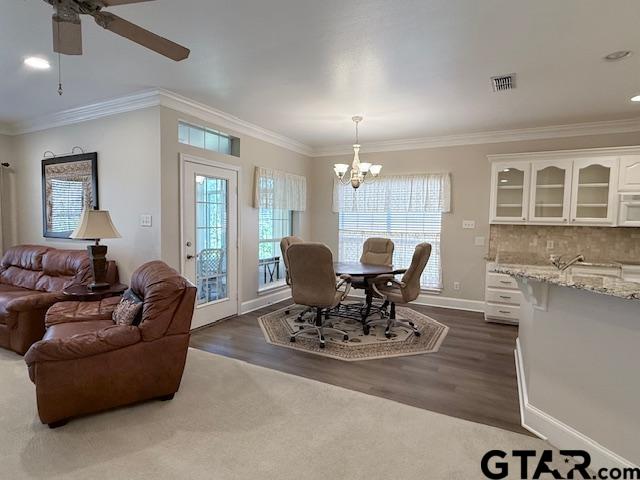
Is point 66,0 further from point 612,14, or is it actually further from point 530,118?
point 530,118

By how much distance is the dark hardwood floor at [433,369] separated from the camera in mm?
2539

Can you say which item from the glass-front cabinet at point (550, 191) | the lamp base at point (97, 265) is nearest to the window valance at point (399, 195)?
the glass-front cabinet at point (550, 191)

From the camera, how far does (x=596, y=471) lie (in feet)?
6.07

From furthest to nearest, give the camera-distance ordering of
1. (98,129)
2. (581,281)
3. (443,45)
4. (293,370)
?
(98,129), (293,370), (443,45), (581,281)

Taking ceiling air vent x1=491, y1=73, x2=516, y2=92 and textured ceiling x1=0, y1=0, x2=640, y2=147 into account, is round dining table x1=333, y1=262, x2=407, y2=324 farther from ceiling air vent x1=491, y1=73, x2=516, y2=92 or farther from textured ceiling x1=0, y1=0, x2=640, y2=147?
ceiling air vent x1=491, y1=73, x2=516, y2=92

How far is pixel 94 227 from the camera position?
11.3 ft

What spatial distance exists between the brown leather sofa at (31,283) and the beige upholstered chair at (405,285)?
10.2 ft

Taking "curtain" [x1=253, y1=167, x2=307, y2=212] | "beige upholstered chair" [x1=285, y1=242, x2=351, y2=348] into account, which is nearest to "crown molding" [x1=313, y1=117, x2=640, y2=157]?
"curtain" [x1=253, y1=167, x2=307, y2=212]

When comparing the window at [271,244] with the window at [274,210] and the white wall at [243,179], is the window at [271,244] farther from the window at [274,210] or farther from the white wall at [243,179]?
the white wall at [243,179]

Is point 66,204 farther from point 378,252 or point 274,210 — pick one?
point 378,252

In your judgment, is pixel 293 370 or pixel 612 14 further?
pixel 293 370

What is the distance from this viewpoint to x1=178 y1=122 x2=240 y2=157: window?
4.01m

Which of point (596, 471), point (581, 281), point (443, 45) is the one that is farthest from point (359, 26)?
point (596, 471)

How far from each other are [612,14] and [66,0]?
2.97 meters
